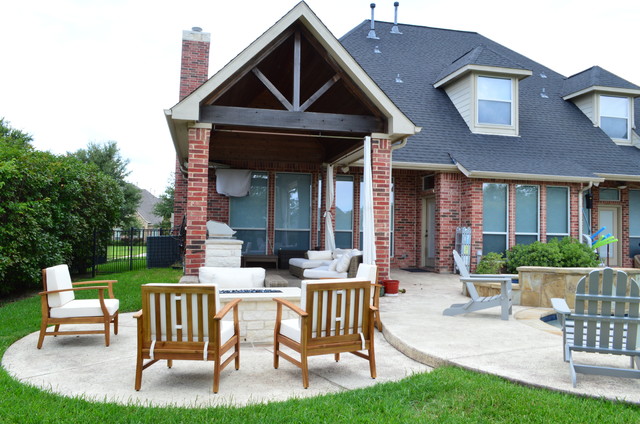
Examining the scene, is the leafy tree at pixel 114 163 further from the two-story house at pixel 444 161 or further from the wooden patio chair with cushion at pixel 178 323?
the wooden patio chair with cushion at pixel 178 323

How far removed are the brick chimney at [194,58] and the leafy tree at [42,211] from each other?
3457 millimetres

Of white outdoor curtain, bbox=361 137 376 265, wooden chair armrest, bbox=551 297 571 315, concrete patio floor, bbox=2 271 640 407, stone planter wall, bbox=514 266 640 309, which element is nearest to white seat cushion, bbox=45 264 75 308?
concrete patio floor, bbox=2 271 640 407

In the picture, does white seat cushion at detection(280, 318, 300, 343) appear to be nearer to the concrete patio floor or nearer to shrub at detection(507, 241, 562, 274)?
the concrete patio floor

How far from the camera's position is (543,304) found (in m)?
8.00

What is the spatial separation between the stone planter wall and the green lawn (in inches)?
177

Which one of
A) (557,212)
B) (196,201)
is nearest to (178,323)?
(196,201)

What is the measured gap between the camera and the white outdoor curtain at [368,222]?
8289 mm

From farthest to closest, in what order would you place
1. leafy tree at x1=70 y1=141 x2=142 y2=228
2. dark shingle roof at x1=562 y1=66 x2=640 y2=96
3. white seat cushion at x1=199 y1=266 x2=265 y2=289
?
leafy tree at x1=70 y1=141 x2=142 y2=228, dark shingle roof at x1=562 y1=66 x2=640 y2=96, white seat cushion at x1=199 y1=266 x2=265 y2=289

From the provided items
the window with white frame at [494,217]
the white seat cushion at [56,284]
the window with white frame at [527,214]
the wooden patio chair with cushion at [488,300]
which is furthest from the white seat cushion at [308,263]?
the window with white frame at [527,214]

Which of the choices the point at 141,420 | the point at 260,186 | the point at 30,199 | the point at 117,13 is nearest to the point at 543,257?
the point at 260,186

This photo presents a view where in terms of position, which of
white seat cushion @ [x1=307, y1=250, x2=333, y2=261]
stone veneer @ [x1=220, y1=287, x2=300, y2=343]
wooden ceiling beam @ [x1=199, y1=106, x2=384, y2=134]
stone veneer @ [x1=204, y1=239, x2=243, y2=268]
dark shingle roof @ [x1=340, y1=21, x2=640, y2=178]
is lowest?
stone veneer @ [x1=220, y1=287, x2=300, y2=343]

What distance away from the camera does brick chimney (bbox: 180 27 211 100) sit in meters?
13.0

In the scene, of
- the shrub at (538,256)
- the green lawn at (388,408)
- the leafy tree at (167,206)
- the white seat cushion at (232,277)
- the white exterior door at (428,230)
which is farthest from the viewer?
the leafy tree at (167,206)

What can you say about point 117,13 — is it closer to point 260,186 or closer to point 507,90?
point 260,186
